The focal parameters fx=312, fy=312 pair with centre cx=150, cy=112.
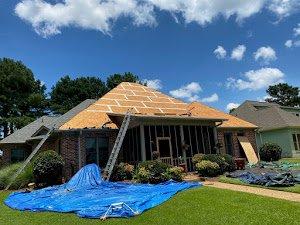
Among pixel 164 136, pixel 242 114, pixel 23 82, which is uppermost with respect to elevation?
pixel 23 82

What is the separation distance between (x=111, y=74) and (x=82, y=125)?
32820mm

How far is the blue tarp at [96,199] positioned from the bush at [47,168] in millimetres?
2269

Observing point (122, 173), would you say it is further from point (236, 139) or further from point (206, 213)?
point (236, 139)

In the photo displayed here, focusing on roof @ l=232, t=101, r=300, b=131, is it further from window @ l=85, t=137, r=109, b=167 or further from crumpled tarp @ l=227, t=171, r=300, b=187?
crumpled tarp @ l=227, t=171, r=300, b=187

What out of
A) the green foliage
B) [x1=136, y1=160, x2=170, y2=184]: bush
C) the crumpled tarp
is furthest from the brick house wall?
the green foliage

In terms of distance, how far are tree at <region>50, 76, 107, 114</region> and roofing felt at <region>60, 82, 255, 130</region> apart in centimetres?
2259

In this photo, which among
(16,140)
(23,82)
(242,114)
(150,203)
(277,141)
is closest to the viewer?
(150,203)

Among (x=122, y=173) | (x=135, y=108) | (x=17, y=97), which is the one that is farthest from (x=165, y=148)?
(x=17, y=97)

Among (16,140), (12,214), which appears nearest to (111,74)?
(16,140)

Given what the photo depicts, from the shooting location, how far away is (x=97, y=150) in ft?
64.0

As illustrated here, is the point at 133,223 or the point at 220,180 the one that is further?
the point at 220,180

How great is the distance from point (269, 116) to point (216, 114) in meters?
11.4

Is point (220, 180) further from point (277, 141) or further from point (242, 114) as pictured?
point (242, 114)

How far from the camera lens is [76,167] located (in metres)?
18.5
